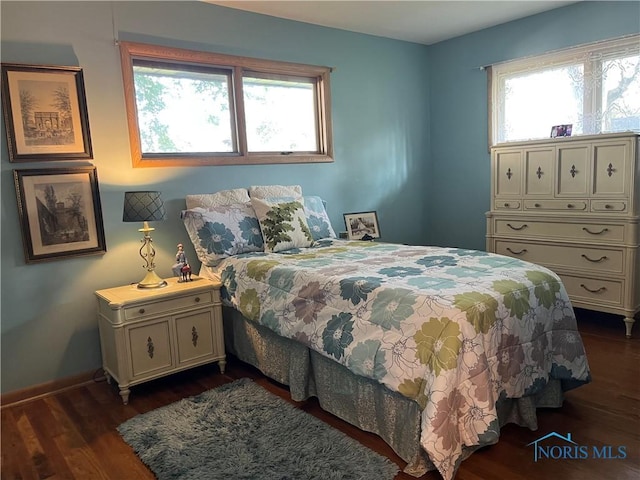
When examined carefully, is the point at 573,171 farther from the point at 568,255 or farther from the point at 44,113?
the point at 44,113

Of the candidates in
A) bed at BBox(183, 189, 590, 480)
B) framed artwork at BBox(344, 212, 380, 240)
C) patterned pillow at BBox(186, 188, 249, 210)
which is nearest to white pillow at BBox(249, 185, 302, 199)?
patterned pillow at BBox(186, 188, 249, 210)

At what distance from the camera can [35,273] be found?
105 inches

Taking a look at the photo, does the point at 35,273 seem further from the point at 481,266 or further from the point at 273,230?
the point at 481,266

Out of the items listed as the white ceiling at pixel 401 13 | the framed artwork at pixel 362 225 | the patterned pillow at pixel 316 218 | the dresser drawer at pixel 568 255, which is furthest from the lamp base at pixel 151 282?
the dresser drawer at pixel 568 255

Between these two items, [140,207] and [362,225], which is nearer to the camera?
[140,207]

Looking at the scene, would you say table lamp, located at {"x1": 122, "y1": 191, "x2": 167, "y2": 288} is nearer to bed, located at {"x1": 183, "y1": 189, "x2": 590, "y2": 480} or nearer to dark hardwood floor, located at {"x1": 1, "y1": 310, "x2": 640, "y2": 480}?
bed, located at {"x1": 183, "y1": 189, "x2": 590, "y2": 480}

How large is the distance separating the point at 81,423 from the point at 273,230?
1550 millimetres

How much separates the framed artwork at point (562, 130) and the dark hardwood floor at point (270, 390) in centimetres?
170

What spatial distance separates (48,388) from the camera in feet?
9.00

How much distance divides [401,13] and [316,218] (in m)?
1.83

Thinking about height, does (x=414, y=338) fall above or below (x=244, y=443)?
above

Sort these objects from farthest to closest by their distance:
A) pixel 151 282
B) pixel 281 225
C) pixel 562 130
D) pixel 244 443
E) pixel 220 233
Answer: pixel 562 130, pixel 281 225, pixel 220 233, pixel 151 282, pixel 244 443

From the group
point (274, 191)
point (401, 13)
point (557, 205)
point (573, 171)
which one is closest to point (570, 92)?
point (573, 171)

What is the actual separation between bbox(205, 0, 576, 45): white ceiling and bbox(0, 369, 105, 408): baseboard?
2.65m
